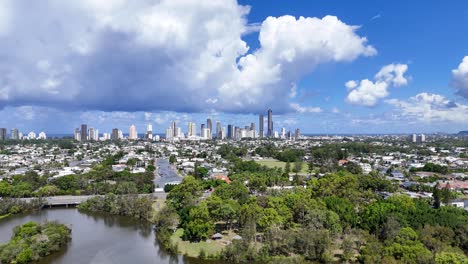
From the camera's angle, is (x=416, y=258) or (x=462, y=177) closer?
(x=416, y=258)

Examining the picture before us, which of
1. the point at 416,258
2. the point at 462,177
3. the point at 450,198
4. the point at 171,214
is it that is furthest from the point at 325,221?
the point at 462,177

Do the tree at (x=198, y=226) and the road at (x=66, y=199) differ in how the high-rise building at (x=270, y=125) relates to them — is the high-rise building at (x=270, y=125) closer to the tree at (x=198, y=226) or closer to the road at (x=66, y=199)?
the road at (x=66, y=199)

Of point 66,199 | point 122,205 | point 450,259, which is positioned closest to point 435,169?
point 450,259

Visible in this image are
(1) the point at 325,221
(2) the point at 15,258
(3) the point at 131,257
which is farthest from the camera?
(1) the point at 325,221

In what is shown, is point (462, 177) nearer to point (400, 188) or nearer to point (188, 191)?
point (400, 188)

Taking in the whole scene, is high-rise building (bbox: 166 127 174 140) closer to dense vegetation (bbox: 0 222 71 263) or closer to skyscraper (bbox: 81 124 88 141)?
skyscraper (bbox: 81 124 88 141)

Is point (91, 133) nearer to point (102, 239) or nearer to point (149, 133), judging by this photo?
point (149, 133)
